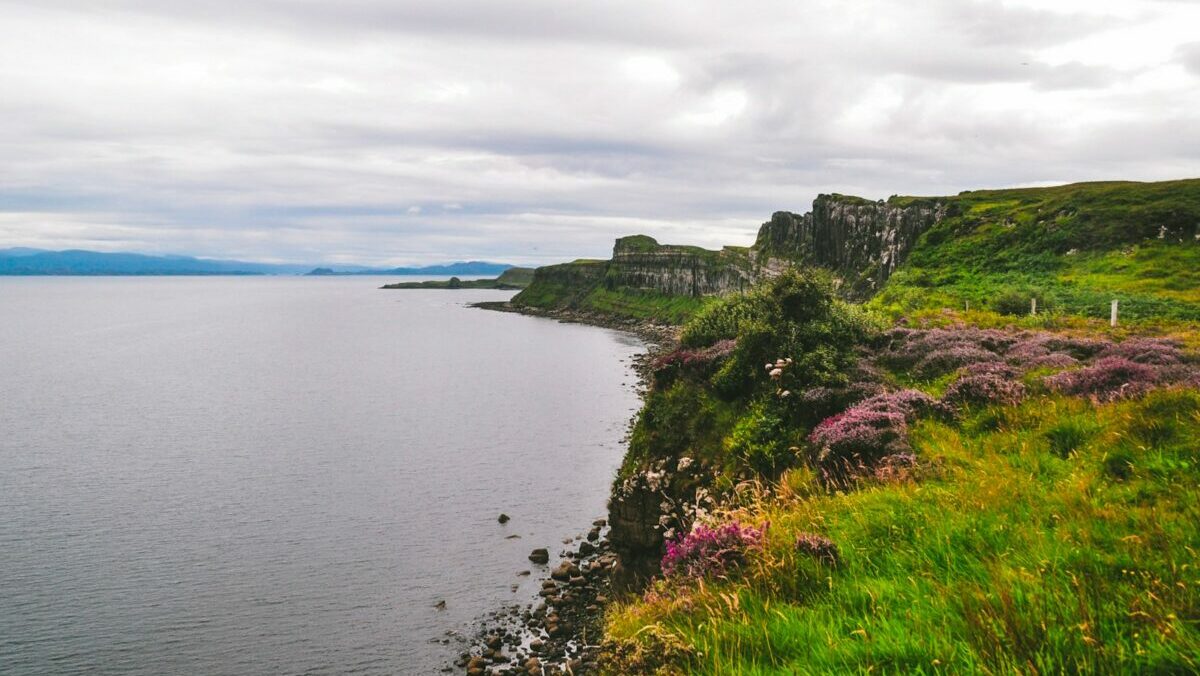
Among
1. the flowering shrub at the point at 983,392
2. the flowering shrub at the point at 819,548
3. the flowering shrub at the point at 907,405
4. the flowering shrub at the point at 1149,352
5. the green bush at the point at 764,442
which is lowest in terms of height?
the green bush at the point at 764,442

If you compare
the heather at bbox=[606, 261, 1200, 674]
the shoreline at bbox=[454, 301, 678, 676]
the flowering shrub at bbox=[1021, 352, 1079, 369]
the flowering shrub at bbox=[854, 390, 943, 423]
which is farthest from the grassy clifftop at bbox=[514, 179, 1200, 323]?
the heather at bbox=[606, 261, 1200, 674]

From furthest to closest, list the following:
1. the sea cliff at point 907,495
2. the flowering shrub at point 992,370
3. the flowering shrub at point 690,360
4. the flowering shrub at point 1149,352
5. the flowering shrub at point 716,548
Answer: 1. the flowering shrub at point 690,360
2. the flowering shrub at point 992,370
3. the flowering shrub at point 1149,352
4. the flowering shrub at point 716,548
5. the sea cliff at point 907,495

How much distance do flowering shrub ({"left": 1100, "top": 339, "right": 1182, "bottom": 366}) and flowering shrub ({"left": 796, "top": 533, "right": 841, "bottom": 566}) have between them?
1532cm

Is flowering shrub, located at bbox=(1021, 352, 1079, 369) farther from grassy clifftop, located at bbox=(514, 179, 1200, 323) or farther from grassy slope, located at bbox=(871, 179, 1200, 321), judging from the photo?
grassy slope, located at bbox=(871, 179, 1200, 321)

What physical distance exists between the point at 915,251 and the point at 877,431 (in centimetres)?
8851

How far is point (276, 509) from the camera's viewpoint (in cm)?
4678

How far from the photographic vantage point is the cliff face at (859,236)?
354 ft

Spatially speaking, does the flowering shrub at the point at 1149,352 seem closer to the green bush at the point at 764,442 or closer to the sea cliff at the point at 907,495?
the sea cliff at the point at 907,495

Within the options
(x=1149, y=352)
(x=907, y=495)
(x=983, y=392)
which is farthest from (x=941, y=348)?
(x=907, y=495)

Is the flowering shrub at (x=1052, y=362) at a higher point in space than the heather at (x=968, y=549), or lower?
higher

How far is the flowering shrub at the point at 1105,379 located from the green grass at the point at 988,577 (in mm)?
3554

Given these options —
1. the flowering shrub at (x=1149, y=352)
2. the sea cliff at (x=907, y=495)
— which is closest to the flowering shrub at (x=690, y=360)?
the sea cliff at (x=907, y=495)

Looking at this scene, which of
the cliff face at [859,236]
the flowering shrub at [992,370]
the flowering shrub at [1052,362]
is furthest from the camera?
the cliff face at [859,236]

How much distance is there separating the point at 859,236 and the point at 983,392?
127m
